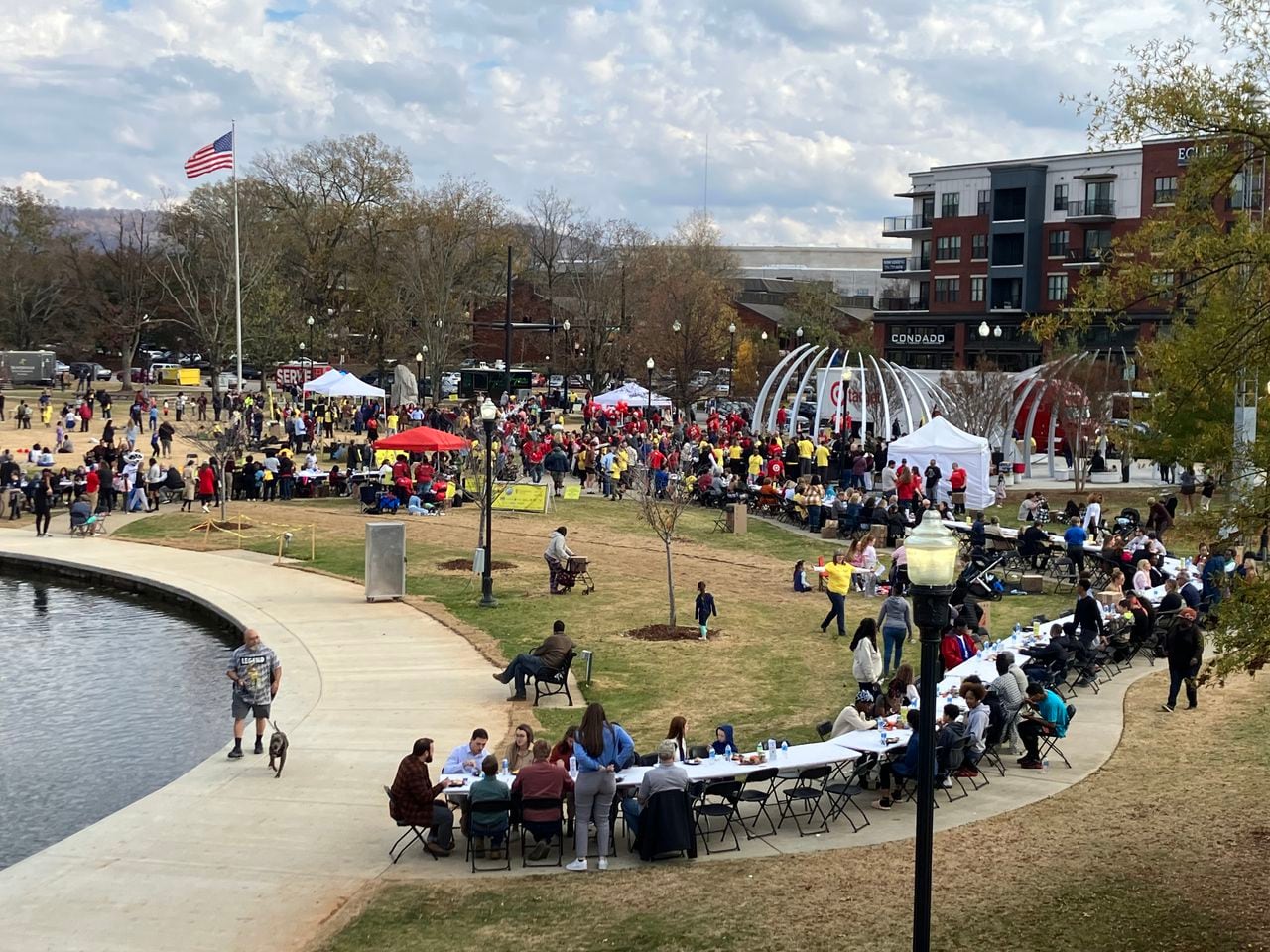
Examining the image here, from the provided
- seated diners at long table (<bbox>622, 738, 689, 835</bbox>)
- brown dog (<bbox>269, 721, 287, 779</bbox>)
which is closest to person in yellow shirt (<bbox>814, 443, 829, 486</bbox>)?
brown dog (<bbox>269, 721, 287, 779</bbox>)

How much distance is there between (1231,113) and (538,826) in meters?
8.20

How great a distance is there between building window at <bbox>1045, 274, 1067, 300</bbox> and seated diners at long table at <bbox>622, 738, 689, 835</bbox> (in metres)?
74.6

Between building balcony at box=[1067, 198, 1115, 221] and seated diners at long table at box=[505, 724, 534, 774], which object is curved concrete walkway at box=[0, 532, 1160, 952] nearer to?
seated diners at long table at box=[505, 724, 534, 774]

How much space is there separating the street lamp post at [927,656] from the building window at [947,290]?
79.9m

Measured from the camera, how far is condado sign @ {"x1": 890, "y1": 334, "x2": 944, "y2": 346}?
86375 millimetres

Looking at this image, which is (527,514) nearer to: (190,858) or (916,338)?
(190,858)

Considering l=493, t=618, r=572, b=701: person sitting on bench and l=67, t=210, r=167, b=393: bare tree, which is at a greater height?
l=67, t=210, r=167, b=393: bare tree

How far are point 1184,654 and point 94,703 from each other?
558 inches

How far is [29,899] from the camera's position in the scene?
36.8ft

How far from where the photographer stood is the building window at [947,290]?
282 ft

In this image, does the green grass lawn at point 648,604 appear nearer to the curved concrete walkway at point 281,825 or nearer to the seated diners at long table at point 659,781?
the curved concrete walkway at point 281,825

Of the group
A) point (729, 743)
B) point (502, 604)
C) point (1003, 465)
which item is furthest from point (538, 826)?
point (1003, 465)

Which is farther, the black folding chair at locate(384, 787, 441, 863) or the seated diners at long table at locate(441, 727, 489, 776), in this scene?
the seated diners at long table at locate(441, 727, 489, 776)

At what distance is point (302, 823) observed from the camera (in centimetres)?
1307
